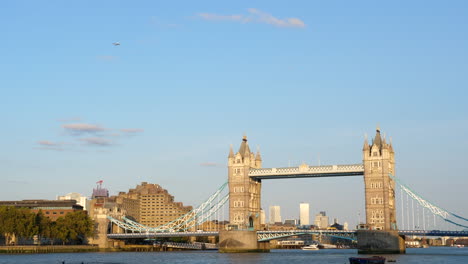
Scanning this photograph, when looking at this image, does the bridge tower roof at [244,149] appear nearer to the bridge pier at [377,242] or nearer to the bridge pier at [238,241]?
the bridge pier at [238,241]

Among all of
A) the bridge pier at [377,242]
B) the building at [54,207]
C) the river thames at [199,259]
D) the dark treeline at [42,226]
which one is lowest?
the river thames at [199,259]

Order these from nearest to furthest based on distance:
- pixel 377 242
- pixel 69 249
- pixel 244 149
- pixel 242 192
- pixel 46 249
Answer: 1. pixel 377 242
2. pixel 242 192
3. pixel 46 249
4. pixel 244 149
5. pixel 69 249

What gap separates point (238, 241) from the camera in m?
139

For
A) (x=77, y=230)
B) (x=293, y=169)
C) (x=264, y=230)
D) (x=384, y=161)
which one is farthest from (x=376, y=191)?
(x=77, y=230)

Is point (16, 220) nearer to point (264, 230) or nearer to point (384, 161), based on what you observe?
point (264, 230)

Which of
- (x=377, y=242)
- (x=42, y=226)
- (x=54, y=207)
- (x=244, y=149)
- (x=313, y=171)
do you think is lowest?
(x=377, y=242)

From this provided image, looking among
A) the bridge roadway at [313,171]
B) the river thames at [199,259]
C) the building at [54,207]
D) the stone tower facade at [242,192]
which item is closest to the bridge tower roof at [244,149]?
the stone tower facade at [242,192]

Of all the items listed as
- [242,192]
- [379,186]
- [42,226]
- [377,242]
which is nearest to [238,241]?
[242,192]

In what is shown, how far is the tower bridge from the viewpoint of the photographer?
128m

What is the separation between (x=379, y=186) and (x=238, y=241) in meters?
28.9

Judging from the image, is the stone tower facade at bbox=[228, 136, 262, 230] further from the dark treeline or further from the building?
the building

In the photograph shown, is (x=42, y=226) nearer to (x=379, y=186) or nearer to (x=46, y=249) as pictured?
(x=46, y=249)

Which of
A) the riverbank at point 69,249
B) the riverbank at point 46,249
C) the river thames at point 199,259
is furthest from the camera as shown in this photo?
the riverbank at point 69,249

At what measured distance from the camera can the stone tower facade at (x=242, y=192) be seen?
145 m
